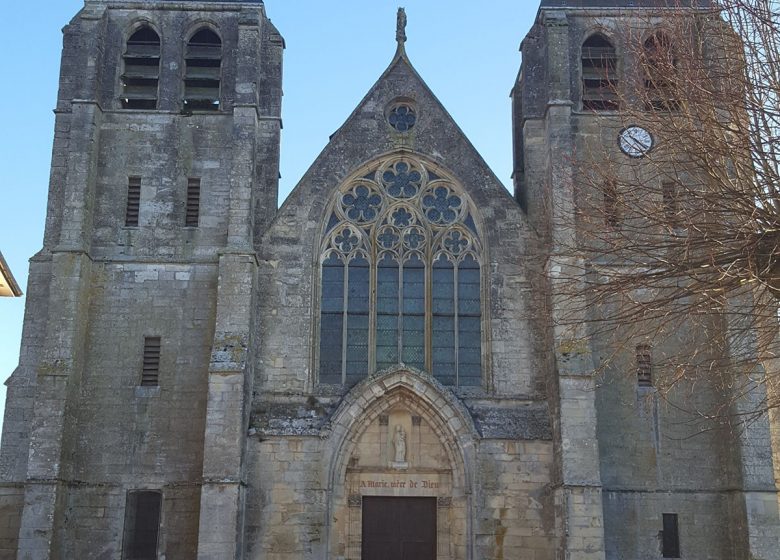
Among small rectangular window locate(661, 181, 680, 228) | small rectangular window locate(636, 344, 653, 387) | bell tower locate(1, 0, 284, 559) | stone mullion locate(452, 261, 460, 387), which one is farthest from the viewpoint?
stone mullion locate(452, 261, 460, 387)

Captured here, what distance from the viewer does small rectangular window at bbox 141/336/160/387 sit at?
712 inches

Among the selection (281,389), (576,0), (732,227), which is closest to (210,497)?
(281,389)

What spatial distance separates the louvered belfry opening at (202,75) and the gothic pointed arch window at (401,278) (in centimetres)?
329

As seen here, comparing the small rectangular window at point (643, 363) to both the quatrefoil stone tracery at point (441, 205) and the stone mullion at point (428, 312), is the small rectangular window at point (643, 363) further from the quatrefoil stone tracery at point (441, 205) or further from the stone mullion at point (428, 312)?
the quatrefoil stone tracery at point (441, 205)

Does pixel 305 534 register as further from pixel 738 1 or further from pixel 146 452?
pixel 738 1

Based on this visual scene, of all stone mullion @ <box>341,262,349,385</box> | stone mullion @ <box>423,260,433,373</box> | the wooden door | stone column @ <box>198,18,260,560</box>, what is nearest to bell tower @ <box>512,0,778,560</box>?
stone mullion @ <box>423,260,433,373</box>

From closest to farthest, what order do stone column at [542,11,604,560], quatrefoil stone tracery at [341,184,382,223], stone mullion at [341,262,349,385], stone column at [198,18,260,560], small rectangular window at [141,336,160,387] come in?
stone column at [198,18,260,560] → stone column at [542,11,604,560] → small rectangular window at [141,336,160,387] → stone mullion at [341,262,349,385] → quatrefoil stone tracery at [341,184,382,223]

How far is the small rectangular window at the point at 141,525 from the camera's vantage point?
17.3 meters

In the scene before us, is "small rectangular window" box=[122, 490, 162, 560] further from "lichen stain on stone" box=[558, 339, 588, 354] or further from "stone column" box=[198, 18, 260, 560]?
"lichen stain on stone" box=[558, 339, 588, 354]

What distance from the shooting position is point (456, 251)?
1916 centimetres

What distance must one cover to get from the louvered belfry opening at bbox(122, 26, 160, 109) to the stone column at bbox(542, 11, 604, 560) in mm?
7551

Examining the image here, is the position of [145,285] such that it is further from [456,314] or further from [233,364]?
[456,314]

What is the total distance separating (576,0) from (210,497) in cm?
1177

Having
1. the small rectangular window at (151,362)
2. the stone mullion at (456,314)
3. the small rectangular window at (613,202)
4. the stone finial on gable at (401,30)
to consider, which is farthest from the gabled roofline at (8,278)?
the stone finial on gable at (401,30)
